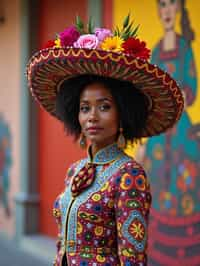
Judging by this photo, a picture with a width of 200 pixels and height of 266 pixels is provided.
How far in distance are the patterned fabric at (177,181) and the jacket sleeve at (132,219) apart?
1.99 meters

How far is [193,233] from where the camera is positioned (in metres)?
4.21

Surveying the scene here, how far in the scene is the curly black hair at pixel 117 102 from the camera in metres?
2.46

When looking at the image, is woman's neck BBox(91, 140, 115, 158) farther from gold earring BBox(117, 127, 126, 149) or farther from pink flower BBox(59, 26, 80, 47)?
pink flower BBox(59, 26, 80, 47)

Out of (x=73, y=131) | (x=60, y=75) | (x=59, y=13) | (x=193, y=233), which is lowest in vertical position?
(x=193, y=233)

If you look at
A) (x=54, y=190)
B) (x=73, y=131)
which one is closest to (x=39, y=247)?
(x=54, y=190)

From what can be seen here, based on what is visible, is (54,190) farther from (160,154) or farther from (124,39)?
(124,39)

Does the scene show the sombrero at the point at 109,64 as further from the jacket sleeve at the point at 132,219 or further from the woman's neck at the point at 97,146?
the jacket sleeve at the point at 132,219

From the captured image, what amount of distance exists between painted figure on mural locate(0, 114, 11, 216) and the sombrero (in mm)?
4974

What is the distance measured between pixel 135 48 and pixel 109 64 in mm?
176

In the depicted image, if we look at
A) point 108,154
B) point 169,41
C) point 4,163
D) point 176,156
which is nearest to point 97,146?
point 108,154

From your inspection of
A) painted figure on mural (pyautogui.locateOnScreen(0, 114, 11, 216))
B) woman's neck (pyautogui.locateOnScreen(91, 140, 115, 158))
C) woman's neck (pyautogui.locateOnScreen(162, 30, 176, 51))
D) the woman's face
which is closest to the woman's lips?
the woman's face

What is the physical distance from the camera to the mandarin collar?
8.21 ft

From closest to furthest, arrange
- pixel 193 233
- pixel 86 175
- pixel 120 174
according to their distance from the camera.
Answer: pixel 120 174 < pixel 86 175 < pixel 193 233

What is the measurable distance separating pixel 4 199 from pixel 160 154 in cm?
359
